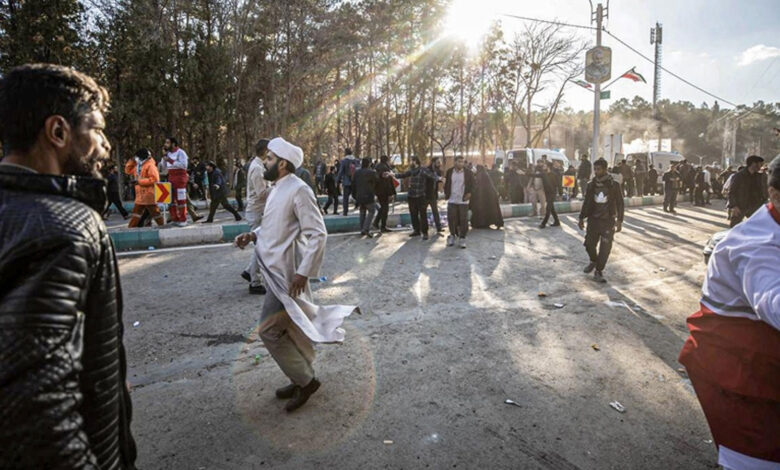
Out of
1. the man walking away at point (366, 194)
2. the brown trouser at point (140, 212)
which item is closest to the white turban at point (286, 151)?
the man walking away at point (366, 194)

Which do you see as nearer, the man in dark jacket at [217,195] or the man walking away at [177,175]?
the man walking away at [177,175]

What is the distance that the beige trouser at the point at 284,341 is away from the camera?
10.5ft

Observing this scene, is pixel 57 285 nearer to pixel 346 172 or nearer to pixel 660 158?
pixel 346 172

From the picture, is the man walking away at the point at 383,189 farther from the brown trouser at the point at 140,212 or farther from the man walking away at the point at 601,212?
the brown trouser at the point at 140,212

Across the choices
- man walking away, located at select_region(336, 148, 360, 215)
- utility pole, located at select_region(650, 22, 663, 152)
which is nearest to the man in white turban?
man walking away, located at select_region(336, 148, 360, 215)

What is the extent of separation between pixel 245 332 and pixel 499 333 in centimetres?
252

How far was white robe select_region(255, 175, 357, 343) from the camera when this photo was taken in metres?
3.20

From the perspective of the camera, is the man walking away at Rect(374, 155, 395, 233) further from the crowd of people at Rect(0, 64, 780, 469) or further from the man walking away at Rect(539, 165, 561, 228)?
the crowd of people at Rect(0, 64, 780, 469)

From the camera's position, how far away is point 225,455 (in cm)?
270

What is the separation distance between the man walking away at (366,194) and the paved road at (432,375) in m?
3.40

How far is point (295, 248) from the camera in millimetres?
3367

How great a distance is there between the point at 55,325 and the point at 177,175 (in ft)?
37.3

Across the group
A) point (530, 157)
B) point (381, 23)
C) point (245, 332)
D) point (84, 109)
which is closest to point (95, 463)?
point (84, 109)

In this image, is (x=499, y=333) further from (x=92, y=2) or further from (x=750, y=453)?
(x=92, y=2)
